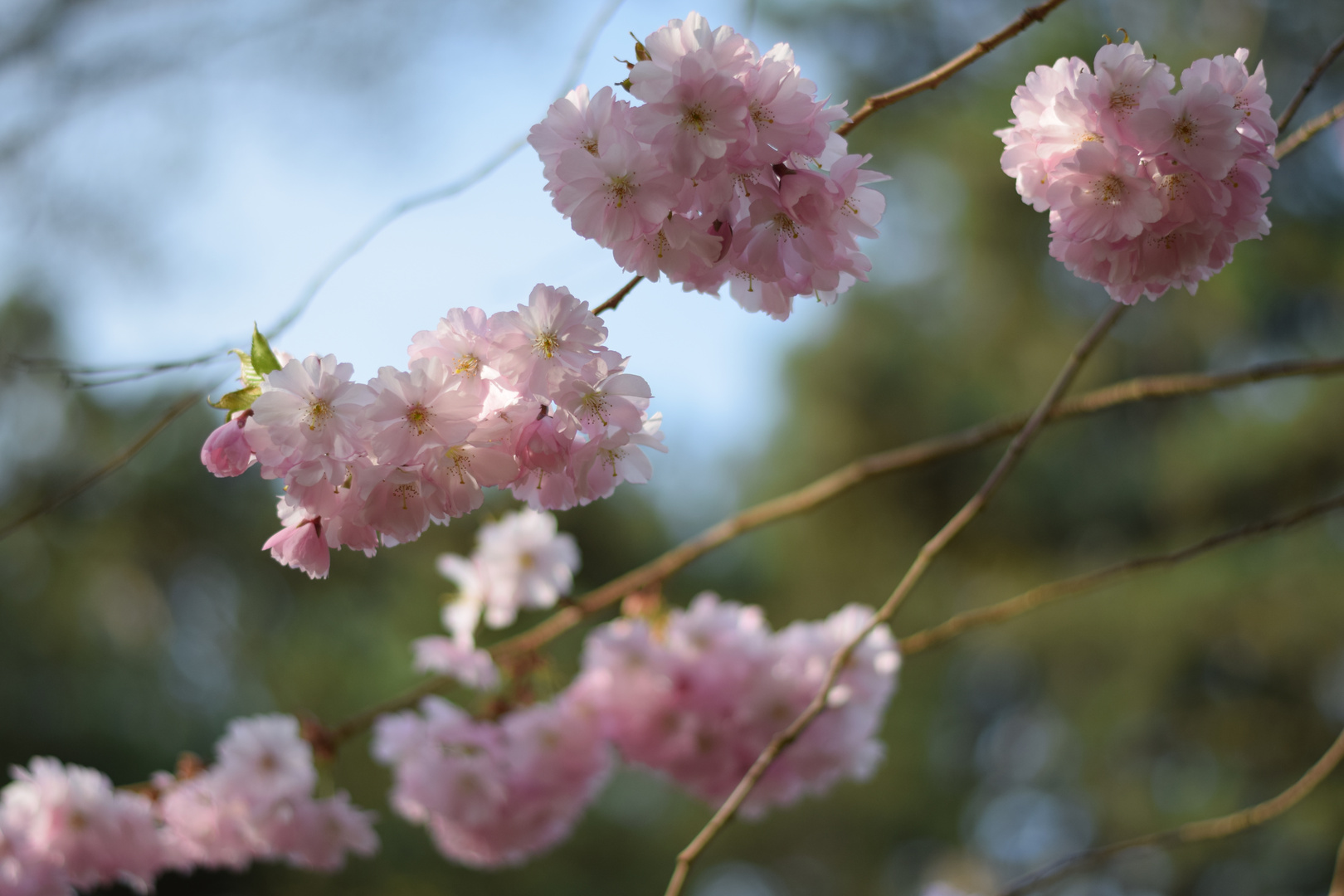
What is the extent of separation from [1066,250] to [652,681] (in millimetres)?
883

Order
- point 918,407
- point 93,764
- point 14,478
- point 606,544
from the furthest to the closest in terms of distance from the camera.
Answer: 1. point 606,544
2. point 918,407
3. point 14,478
4. point 93,764

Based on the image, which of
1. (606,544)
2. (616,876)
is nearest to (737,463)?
(606,544)

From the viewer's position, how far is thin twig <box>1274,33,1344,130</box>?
637 millimetres

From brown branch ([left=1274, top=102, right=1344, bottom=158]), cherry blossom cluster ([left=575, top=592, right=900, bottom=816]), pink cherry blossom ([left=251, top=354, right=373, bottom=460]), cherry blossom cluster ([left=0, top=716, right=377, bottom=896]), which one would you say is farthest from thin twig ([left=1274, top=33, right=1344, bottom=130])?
cherry blossom cluster ([left=0, top=716, right=377, bottom=896])

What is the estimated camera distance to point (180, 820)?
48.1 inches

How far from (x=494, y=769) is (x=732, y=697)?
338mm

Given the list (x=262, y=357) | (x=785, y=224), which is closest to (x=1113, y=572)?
(x=785, y=224)

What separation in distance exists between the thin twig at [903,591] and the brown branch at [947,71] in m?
0.32

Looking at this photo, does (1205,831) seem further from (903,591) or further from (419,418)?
(419,418)

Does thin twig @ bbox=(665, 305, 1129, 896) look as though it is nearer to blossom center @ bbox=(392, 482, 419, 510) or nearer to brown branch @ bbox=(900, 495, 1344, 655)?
brown branch @ bbox=(900, 495, 1344, 655)

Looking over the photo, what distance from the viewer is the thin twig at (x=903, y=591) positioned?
65 centimetres

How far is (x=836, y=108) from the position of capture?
0.53 m

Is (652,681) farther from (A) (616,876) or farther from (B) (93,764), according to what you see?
(A) (616,876)

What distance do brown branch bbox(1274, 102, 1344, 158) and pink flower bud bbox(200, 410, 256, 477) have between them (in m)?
0.73
